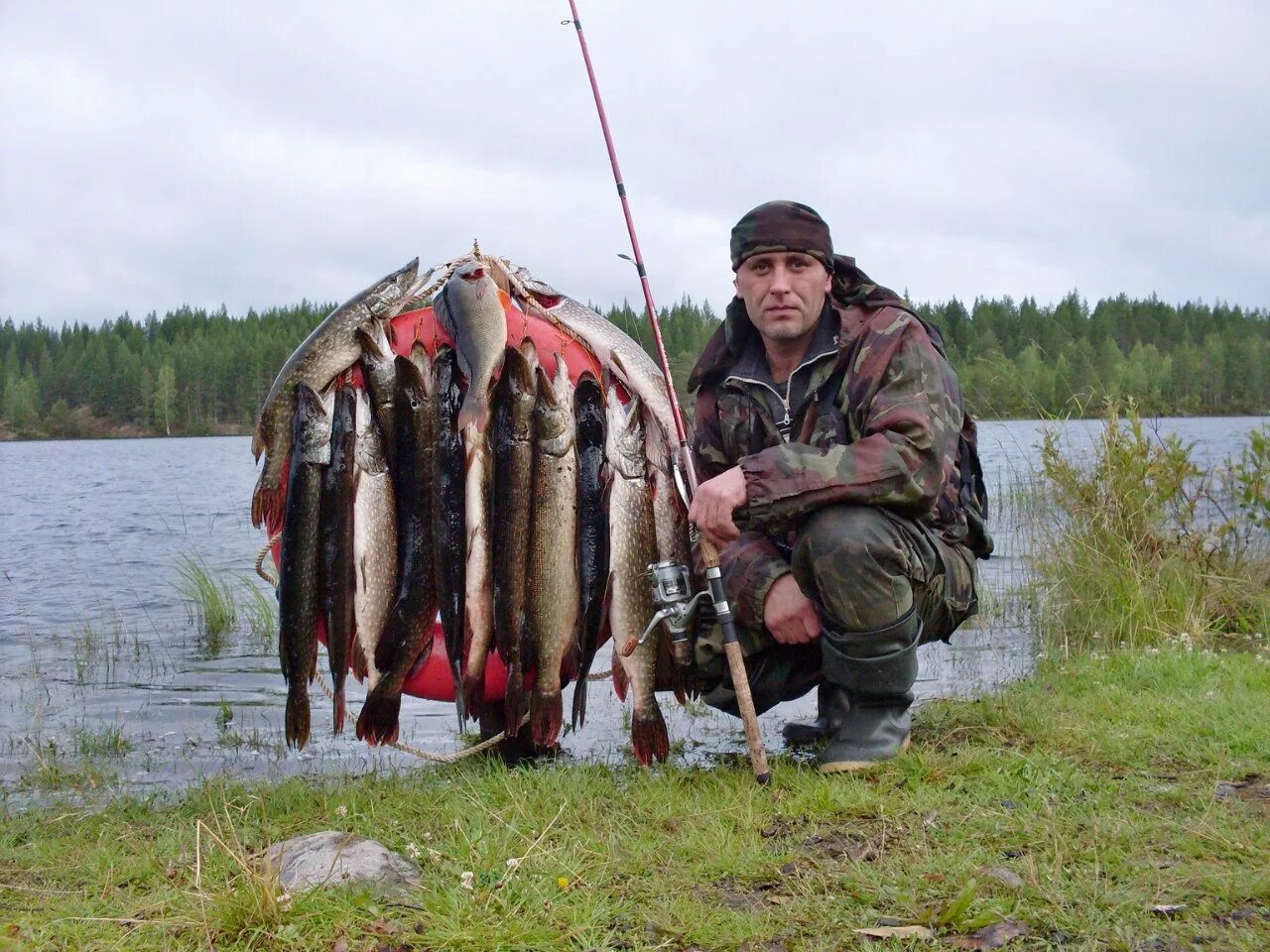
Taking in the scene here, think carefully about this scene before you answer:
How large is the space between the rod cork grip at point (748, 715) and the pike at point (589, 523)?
57 centimetres

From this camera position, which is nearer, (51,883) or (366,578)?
(51,883)

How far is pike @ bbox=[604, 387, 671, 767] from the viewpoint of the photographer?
4301 mm

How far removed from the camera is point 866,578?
400 centimetres

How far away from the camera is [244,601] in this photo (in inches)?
388

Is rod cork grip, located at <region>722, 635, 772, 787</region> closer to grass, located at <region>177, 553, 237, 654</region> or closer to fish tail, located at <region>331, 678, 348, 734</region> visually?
fish tail, located at <region>331, 678, 348, 734</region>

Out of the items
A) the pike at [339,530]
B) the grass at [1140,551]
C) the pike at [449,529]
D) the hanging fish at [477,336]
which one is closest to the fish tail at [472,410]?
the hanging fish at [477,336]

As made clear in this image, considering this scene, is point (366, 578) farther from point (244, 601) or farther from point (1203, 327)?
point (1203, 327)

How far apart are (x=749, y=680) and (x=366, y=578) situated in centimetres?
164

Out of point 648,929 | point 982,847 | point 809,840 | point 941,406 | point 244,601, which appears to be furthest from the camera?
point 244,601

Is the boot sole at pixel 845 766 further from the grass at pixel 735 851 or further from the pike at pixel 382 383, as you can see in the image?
the pike at pixel 382 383

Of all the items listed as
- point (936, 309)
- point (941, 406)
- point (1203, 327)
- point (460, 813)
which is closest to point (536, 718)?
point (460, 813)

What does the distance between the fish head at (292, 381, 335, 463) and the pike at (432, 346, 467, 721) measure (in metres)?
0.42

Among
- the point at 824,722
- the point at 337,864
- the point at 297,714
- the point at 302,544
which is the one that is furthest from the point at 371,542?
the point at 824,722

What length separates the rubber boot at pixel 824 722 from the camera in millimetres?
4543
